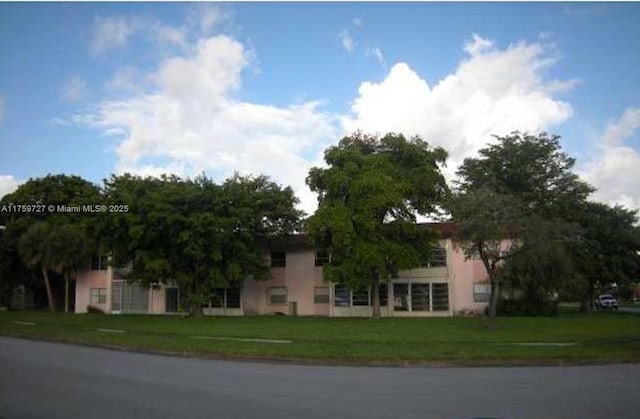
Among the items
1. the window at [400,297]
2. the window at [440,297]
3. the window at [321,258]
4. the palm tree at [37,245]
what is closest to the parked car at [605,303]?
the window at [440,297]

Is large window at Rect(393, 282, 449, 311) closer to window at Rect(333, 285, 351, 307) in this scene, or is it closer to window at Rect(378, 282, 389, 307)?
window at Rect(378, 282, 389, 307)

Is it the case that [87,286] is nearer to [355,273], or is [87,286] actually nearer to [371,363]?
[355,273]

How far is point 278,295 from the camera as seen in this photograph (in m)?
50.5

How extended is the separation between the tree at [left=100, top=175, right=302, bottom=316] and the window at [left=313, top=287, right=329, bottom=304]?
18.0 feet

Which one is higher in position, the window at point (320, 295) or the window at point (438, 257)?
the window at point (438, 257)

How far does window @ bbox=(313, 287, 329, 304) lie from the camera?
48938mm

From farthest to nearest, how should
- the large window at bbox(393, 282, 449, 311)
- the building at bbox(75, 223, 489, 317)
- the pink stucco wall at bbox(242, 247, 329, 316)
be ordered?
the pink stucco wall at bbox(242, 247, 329, 316) → the large window at bbox(393, 282, 449, 311) → the building at bbox(75, 223, 489, 317)

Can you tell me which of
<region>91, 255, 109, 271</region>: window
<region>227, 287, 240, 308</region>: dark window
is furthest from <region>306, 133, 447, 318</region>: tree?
<region>91, 255, 109, 271</region>: window

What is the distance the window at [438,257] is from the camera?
151 feet

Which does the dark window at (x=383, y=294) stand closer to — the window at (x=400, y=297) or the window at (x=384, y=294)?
the window at (x=384, y=294)

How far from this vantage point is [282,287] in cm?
5038

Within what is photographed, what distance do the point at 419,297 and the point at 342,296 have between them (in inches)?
233

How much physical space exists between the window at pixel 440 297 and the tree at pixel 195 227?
448 inches

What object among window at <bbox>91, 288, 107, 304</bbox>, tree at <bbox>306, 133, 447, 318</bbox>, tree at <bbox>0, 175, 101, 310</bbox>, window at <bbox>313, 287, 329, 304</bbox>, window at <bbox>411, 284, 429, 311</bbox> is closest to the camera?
tree at <bbox>306, 133, 447, 318</bbox>
